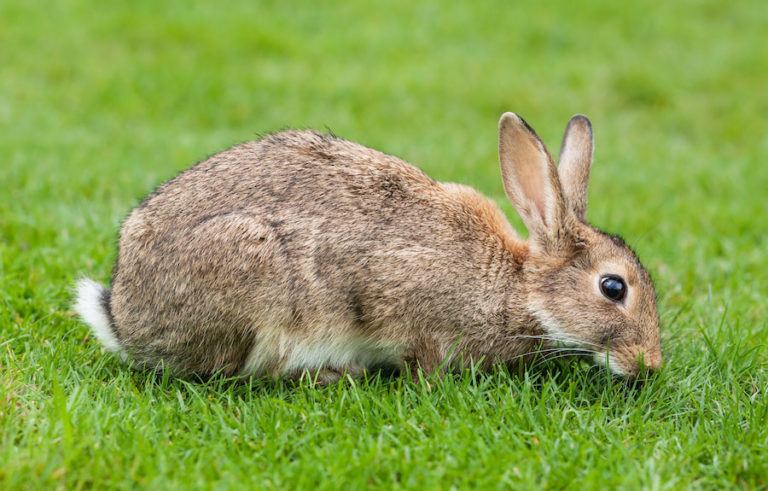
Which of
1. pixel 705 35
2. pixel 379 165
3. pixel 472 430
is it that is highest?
pixel 705 35

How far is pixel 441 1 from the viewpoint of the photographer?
14.5 m

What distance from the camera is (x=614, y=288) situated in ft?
15.4

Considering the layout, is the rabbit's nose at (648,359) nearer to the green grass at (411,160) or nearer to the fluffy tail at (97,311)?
the green grass at (411,160)

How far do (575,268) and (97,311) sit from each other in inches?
98.0

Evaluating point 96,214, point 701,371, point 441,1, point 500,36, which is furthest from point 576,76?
point 701,371

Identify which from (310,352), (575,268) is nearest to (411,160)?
(575,268)

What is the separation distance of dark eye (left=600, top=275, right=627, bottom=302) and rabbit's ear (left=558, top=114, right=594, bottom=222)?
443mm

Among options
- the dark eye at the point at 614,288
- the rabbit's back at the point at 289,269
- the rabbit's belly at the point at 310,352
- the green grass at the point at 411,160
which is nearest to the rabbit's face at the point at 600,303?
the dark eye at the point at 614,288

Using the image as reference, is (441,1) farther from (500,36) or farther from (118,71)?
(118,71)

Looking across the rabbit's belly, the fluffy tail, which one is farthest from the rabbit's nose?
the fluffy tail

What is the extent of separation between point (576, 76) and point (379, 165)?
8.06 meters

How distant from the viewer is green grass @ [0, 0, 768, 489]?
3771 millimetres

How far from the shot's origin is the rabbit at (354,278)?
4.52 metres

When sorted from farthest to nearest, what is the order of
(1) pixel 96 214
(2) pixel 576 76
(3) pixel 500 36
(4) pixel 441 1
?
(4) pixel 441 1 < (3) pixel 500 36 < (2) pixel 576 76 < (1) pixel 96 214
